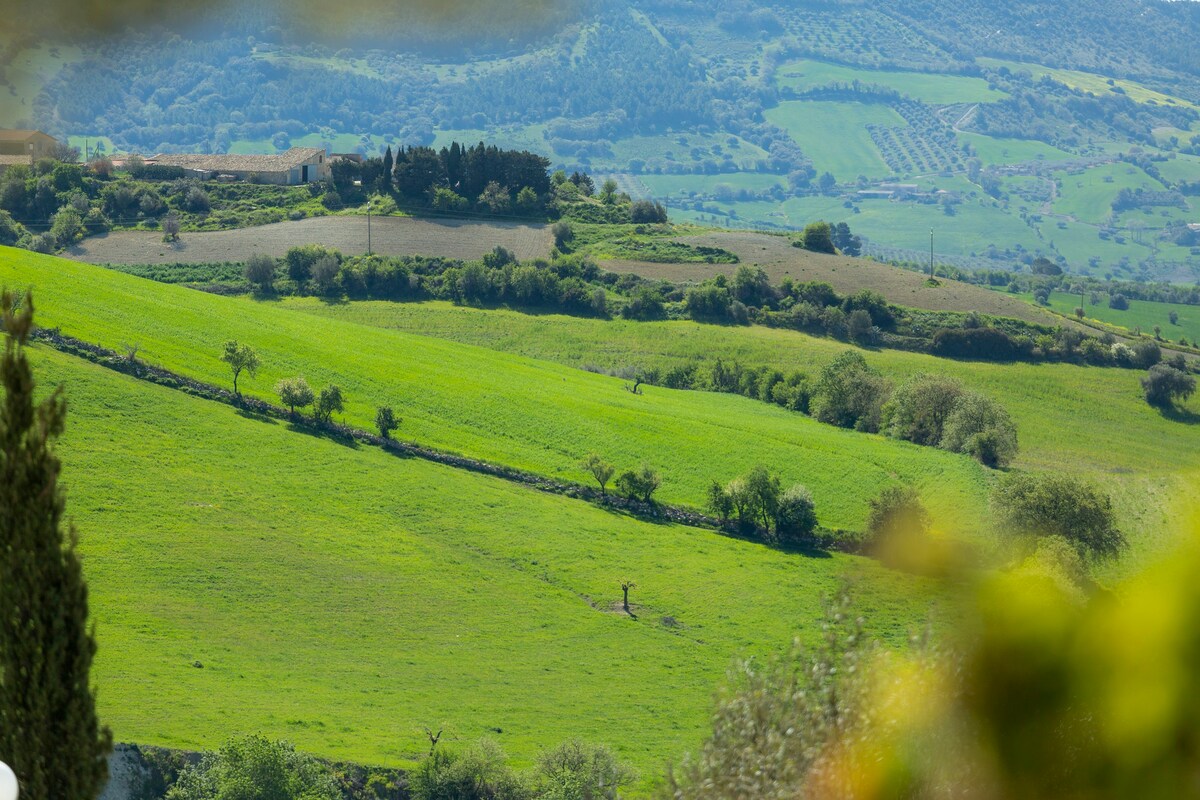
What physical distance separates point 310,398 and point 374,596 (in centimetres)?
1986

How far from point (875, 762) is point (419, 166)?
133549 millimetres

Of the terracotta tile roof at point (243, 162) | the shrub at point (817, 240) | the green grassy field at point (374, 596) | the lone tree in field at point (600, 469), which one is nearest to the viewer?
the green grassy field at point (374, 596)

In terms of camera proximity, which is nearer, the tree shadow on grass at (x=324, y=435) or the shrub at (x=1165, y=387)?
the tree shadow on grass at (x=324, y=435)

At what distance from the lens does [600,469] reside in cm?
7125

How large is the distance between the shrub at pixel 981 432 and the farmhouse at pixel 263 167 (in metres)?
89.6

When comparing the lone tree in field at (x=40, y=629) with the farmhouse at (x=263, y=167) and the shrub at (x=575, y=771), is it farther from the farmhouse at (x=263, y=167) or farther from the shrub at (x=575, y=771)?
the farmhouse at (x=263, y=167)

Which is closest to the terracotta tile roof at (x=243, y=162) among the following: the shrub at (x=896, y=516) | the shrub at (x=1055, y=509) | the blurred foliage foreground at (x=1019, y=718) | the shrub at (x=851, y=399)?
the shrub at (x=851, y=399)

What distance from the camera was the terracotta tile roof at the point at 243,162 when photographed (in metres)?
154

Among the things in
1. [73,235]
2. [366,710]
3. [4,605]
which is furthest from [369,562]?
[73,235]

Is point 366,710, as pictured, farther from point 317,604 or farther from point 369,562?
point 369,562

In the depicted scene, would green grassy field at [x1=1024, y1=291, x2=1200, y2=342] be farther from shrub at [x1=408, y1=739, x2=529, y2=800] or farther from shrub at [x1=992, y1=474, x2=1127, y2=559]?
shrub at [x1=408, y1=739, x2=529, y2=800]

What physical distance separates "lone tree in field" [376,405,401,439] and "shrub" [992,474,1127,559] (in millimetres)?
32459

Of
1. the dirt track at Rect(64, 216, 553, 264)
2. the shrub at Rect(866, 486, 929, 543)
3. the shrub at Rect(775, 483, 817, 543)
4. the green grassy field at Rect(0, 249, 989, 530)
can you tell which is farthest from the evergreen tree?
the shrub at Rect(866, 486, 929, 543)

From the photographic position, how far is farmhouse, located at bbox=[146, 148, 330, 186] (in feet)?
500
